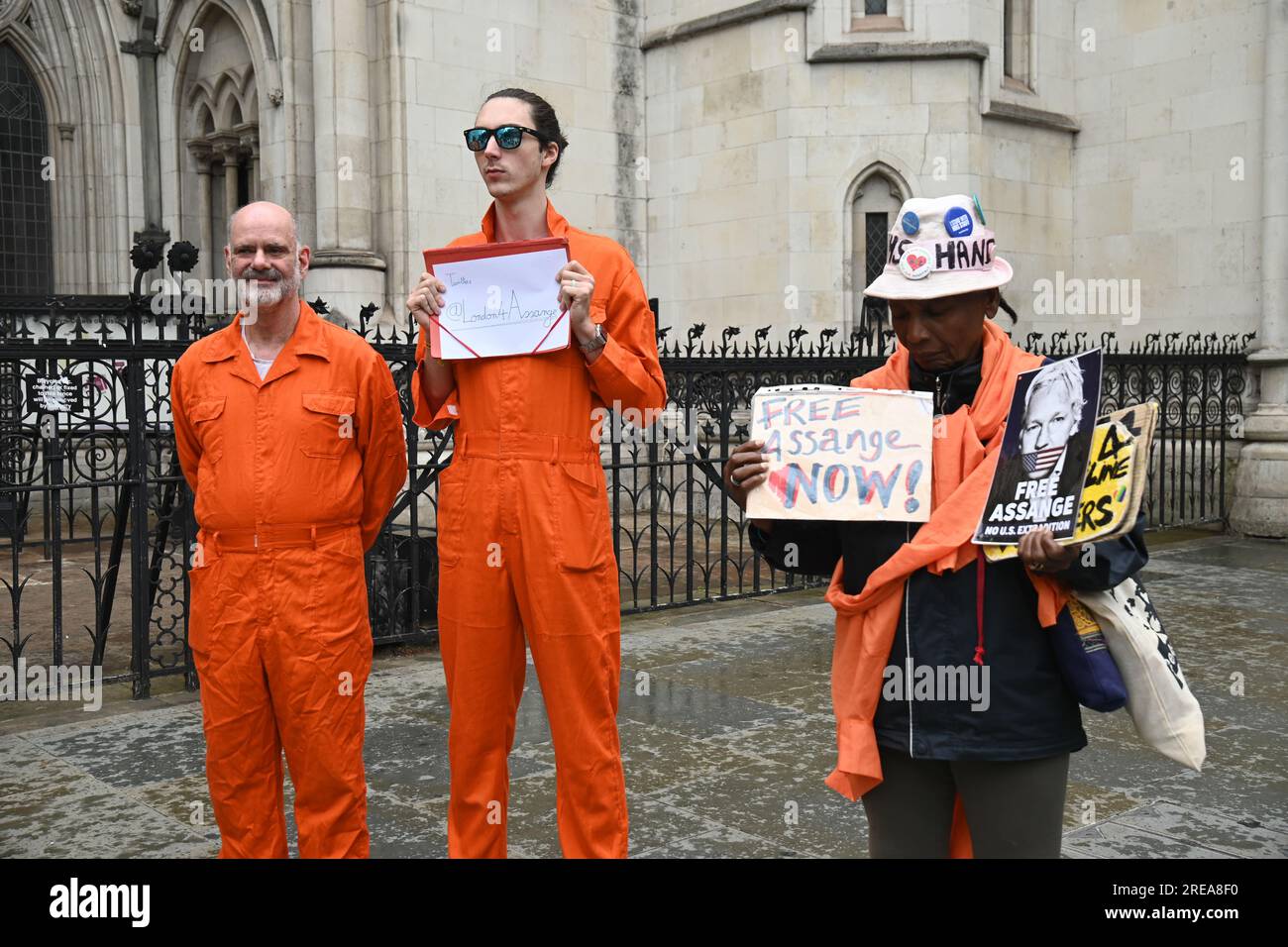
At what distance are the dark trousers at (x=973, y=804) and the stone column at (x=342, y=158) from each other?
12196mm

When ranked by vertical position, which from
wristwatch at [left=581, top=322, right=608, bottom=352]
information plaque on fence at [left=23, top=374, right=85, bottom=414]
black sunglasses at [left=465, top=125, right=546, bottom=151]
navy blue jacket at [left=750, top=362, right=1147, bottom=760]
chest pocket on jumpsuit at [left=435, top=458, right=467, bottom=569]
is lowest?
navy blue jacket at [left=750, top=362, right=1147, bottom=760]

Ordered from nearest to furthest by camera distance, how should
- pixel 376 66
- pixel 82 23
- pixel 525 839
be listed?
pixel 525 839 → pixel 376 66 → pixel 82 23

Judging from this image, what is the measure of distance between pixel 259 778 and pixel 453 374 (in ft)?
4.11

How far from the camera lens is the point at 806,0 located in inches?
582

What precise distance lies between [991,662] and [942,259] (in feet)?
2.77

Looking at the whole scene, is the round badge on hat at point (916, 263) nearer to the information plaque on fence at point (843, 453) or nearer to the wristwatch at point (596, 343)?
the information plaque on fence at point (843, 453)

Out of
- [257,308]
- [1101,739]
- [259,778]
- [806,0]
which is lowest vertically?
[1101,739]

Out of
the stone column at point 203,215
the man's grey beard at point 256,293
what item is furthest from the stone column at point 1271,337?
the stone column at point 203,215

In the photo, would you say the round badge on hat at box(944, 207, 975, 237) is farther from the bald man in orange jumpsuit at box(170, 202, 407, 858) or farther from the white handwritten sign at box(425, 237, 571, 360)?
the bald man in orange jumpsuit at box(170, 202, 407, 858)

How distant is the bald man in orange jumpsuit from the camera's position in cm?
341

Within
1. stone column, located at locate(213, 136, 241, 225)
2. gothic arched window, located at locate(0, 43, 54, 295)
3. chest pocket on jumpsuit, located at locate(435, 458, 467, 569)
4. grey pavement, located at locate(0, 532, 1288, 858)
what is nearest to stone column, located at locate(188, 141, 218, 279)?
stone column, located at locate(213, 136, 241, 225)

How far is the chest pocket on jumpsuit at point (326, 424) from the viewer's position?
Answer: 3512mm
